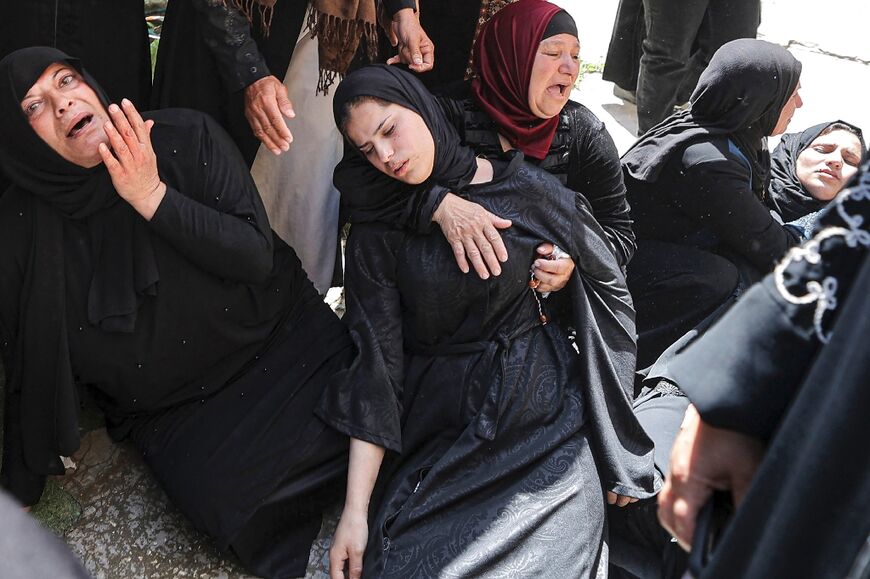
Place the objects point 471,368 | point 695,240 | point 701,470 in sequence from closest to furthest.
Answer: point 701,470
point 471,368
point 695,240

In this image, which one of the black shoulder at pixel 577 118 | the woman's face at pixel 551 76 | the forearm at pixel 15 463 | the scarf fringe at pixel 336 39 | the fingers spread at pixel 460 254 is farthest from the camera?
the scarf fringe at pixel 336 39

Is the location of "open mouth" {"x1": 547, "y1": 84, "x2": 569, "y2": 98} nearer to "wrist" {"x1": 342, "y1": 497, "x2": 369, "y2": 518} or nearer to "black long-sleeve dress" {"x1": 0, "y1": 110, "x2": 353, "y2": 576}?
"black long-sleeve dress" {"x1": 0, "y1": 110, "x2": 353, "y2": 576}

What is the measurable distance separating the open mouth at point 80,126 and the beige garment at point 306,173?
85cm

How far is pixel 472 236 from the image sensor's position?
2141mm

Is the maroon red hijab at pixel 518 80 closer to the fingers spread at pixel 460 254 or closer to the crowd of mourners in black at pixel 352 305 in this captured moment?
the crowd of mourners in black at pixel 352 305

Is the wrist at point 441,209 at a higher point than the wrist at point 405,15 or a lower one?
lower

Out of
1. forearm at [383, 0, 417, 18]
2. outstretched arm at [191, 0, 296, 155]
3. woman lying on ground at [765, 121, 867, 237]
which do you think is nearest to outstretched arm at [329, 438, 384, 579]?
outstretched arm at [191, 0, 296, 155]

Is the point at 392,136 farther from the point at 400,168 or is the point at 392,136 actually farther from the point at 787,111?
the point at 787,111

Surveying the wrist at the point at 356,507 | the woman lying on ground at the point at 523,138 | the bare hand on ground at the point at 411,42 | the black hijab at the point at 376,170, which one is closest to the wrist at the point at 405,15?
the bare hand on ground at the point at 411,42

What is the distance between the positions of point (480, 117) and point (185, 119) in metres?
0.78

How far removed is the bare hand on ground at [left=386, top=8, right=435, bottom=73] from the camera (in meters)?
2.48

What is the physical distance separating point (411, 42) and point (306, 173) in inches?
25.0

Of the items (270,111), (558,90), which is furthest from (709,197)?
(270,111)

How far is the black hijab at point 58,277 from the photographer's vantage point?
2119 mm
